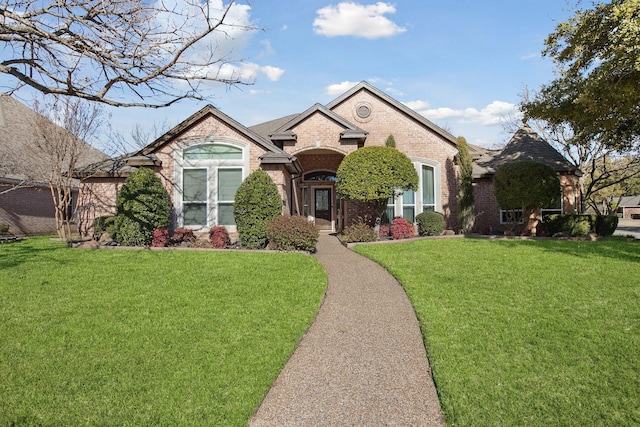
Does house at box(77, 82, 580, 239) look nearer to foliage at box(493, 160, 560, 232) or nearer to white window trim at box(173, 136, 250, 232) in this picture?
white window trim at box(173, 136, 250, 232)

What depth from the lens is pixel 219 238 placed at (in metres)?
13.4

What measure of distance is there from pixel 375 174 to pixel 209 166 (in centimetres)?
612

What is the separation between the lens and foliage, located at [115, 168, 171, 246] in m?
13.3

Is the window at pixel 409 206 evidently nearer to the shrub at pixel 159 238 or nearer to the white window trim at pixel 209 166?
the white window trim at pixel 209 166

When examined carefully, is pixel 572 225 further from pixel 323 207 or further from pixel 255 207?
pixel 255 207

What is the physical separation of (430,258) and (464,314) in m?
4.64

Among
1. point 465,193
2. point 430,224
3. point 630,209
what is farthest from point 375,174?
point 630,209

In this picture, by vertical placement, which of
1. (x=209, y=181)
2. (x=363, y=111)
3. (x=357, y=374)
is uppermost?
(x=363, y=111)

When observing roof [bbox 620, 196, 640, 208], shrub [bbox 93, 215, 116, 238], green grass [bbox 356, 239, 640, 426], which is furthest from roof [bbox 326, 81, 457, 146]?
roof [bbox 620, 196, 640, 208]

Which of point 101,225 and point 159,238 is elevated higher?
point 101,225

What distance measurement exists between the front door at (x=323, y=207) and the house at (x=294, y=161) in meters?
0.05

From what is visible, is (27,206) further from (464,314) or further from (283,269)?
(464,314)

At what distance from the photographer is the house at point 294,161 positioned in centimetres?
1478

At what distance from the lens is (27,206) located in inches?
810
